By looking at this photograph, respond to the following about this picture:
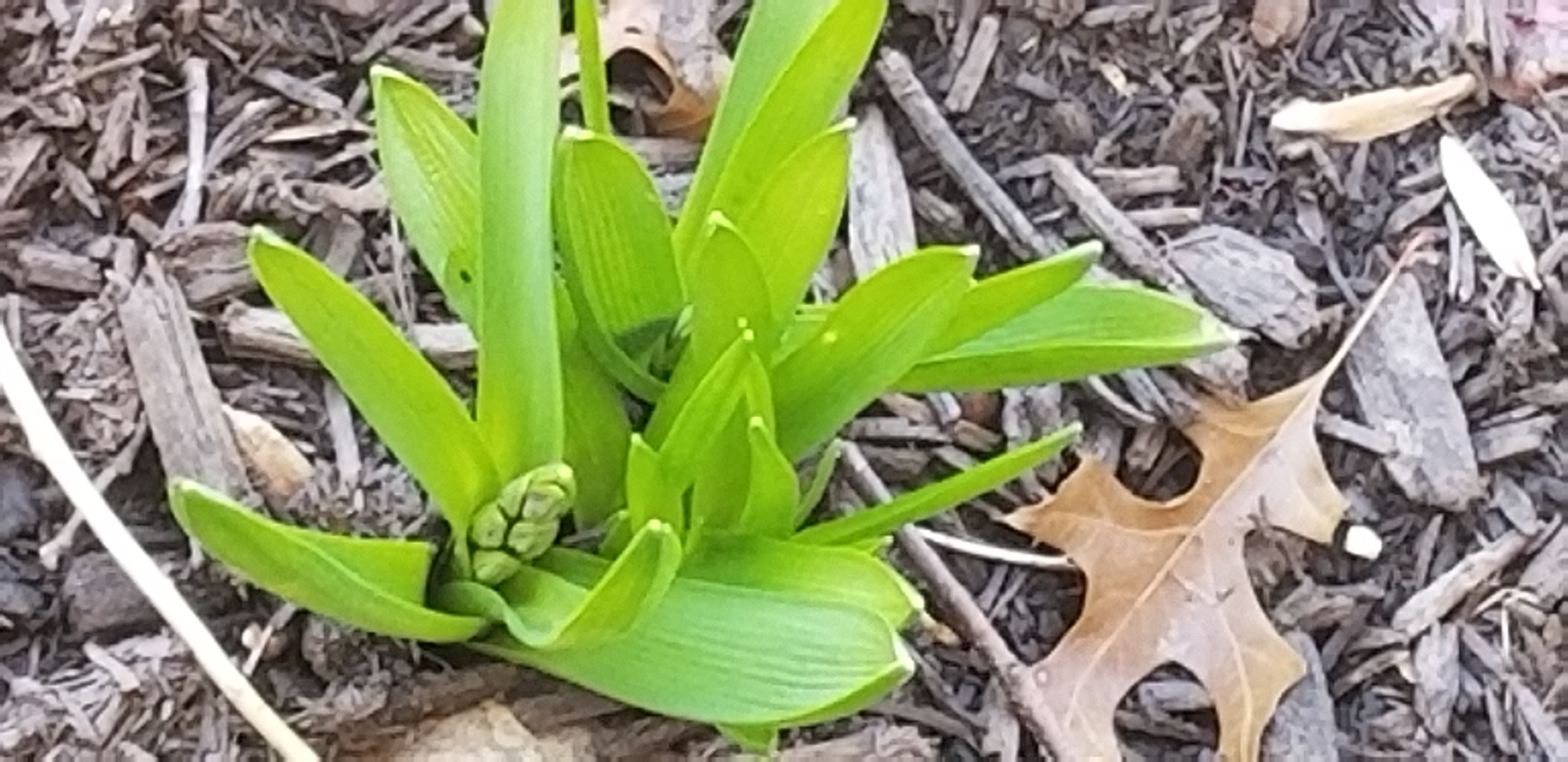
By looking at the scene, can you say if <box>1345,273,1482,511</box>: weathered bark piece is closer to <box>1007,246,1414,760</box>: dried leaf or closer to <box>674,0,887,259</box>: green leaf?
<box>1007,246,1414,760</box>: dried leaf

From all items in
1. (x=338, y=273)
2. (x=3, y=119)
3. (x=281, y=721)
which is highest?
(x=3, y=119)

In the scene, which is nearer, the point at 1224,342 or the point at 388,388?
Answer: the point at 388,388

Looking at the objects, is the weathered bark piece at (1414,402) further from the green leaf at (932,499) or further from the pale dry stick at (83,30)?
the pale dry stick at (83,30)

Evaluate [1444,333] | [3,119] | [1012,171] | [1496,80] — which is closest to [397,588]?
[3,119]

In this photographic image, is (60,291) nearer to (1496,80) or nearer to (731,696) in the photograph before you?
(731,696)

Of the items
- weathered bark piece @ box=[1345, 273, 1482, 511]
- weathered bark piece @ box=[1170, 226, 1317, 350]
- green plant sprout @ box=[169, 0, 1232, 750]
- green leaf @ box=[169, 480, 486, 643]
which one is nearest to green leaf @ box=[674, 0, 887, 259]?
green plant sprout @ box=[169, 0, 1232, 750]

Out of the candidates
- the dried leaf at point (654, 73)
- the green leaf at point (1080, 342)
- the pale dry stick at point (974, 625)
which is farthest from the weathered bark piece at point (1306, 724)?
the dried leaf at point (654, 73)
